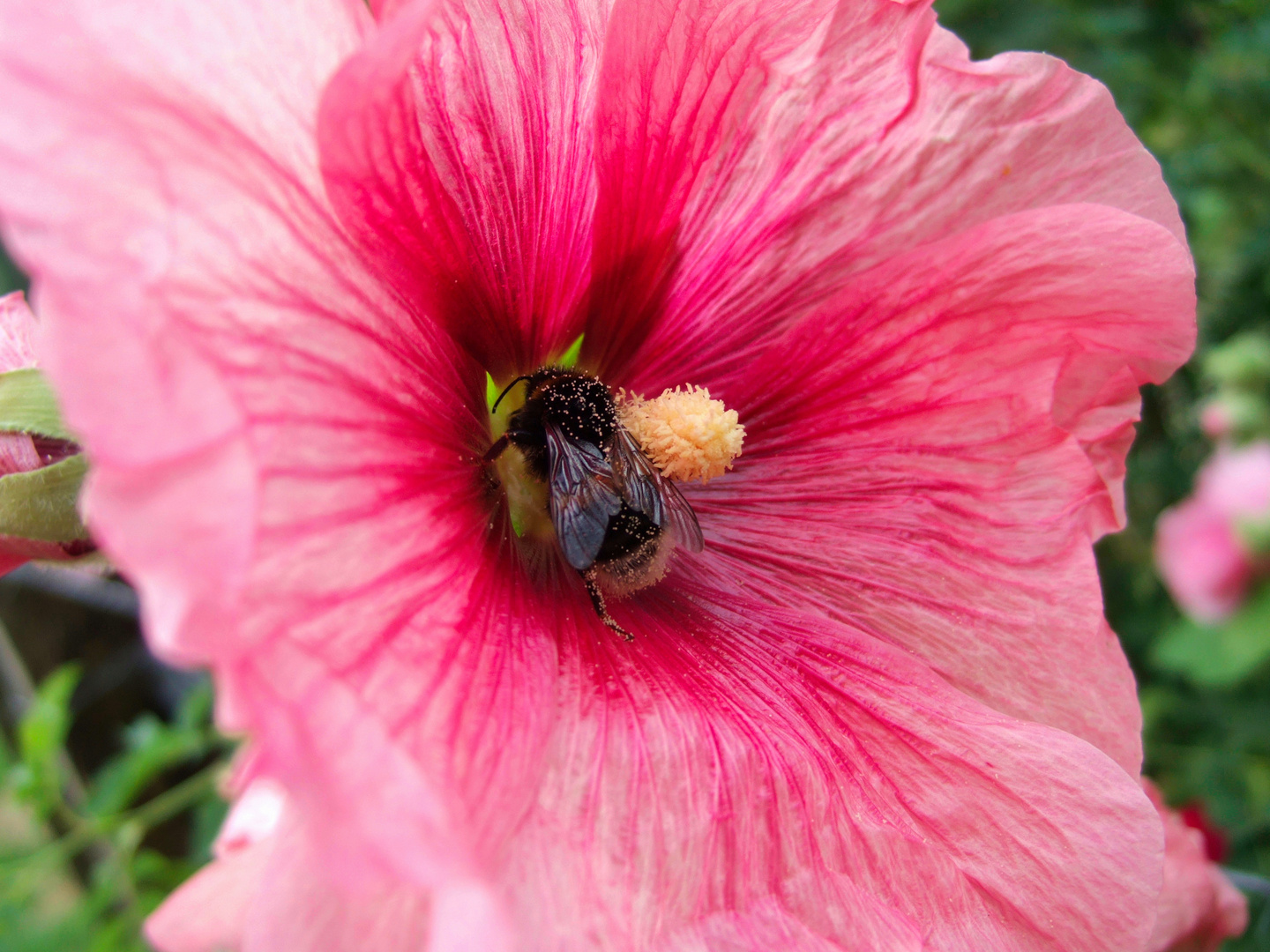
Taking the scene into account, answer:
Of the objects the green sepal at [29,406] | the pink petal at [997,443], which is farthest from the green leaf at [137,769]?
the pink petal at [997,443]

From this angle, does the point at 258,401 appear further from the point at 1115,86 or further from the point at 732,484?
the point at 1115,86

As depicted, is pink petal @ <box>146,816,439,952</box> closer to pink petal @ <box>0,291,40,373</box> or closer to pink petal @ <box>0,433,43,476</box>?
pink petal @ <box>0,433,43,476</box>

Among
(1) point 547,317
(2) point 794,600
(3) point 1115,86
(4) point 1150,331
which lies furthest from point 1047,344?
(3) point 1115,86

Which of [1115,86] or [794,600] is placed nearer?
[794,600]

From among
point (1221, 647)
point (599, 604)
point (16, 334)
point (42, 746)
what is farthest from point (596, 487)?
point (1221, 647)

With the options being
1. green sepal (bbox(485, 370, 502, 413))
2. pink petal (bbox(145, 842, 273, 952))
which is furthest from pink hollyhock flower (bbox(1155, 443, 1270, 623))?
pink petal (bbox(145, 842, 273, 952))

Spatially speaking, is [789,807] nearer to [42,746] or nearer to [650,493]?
[650,493]
